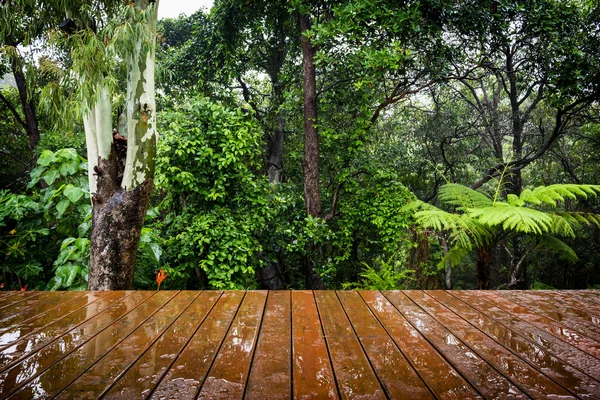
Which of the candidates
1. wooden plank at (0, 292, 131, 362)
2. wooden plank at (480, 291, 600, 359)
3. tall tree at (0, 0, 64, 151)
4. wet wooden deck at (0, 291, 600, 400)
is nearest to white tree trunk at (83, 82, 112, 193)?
tall tree at (0, 0, 64, 151)

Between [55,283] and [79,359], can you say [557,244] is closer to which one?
[79,359]

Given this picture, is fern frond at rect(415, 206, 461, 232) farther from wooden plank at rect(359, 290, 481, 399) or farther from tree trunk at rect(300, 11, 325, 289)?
tree trunk at rect(300, 11, 325, 289)

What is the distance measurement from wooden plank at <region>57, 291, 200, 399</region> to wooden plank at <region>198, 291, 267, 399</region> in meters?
0.32

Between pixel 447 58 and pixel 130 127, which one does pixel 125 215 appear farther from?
pixel 447 58

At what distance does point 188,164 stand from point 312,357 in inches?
131

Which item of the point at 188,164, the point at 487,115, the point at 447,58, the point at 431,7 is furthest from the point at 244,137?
the point at 487,115

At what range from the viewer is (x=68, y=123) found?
3.57m

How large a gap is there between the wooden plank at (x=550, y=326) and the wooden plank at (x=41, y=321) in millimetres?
2374

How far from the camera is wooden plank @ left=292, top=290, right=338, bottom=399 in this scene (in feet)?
4.02

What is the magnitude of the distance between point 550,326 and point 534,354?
0.49 meters

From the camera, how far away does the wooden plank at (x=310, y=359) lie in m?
1.23

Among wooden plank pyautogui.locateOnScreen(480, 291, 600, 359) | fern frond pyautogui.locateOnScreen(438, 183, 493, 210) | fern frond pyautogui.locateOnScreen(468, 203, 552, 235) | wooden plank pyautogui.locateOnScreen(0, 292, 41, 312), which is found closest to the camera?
wooden plank pyautogui.locateOnScreen(480, 291, 600, 359)

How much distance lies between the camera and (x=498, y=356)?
1.53 meters

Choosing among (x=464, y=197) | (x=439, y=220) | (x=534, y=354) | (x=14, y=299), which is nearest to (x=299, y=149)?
(x=464, y=197)
